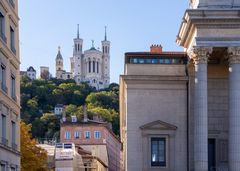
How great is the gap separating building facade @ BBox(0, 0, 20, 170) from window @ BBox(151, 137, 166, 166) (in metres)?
11.2

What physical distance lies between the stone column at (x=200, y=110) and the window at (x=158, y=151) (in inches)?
218

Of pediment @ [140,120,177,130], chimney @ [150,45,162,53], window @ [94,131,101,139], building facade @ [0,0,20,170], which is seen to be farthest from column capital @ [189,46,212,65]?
window @ [94,131,101,139]

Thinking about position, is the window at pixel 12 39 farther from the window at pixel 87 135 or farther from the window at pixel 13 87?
the window at pixel 87 135

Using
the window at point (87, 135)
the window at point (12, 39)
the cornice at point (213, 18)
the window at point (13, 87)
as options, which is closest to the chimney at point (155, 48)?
the cornice at point (213, 18)

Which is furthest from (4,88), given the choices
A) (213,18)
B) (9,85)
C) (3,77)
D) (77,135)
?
(77,135)

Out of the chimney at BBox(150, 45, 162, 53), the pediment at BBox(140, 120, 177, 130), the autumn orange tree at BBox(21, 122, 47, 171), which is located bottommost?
the autumn orange tree at BBox(21, 122, 47, 171)

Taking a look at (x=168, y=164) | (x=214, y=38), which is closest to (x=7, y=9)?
(x=214, y=38)

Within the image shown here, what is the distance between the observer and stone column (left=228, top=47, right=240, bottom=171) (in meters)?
49.7

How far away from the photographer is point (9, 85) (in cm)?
4512

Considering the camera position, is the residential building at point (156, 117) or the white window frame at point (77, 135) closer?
the residential building at point (156, 117)

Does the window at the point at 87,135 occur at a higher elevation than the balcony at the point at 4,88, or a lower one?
lower

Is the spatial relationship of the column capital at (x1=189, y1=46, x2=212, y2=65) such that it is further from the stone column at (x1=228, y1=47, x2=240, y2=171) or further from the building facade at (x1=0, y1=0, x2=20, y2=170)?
the building facade at (x1=0, y1=0, x2=20, y2=170)

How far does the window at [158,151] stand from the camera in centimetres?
5528

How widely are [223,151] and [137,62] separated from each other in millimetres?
8637
